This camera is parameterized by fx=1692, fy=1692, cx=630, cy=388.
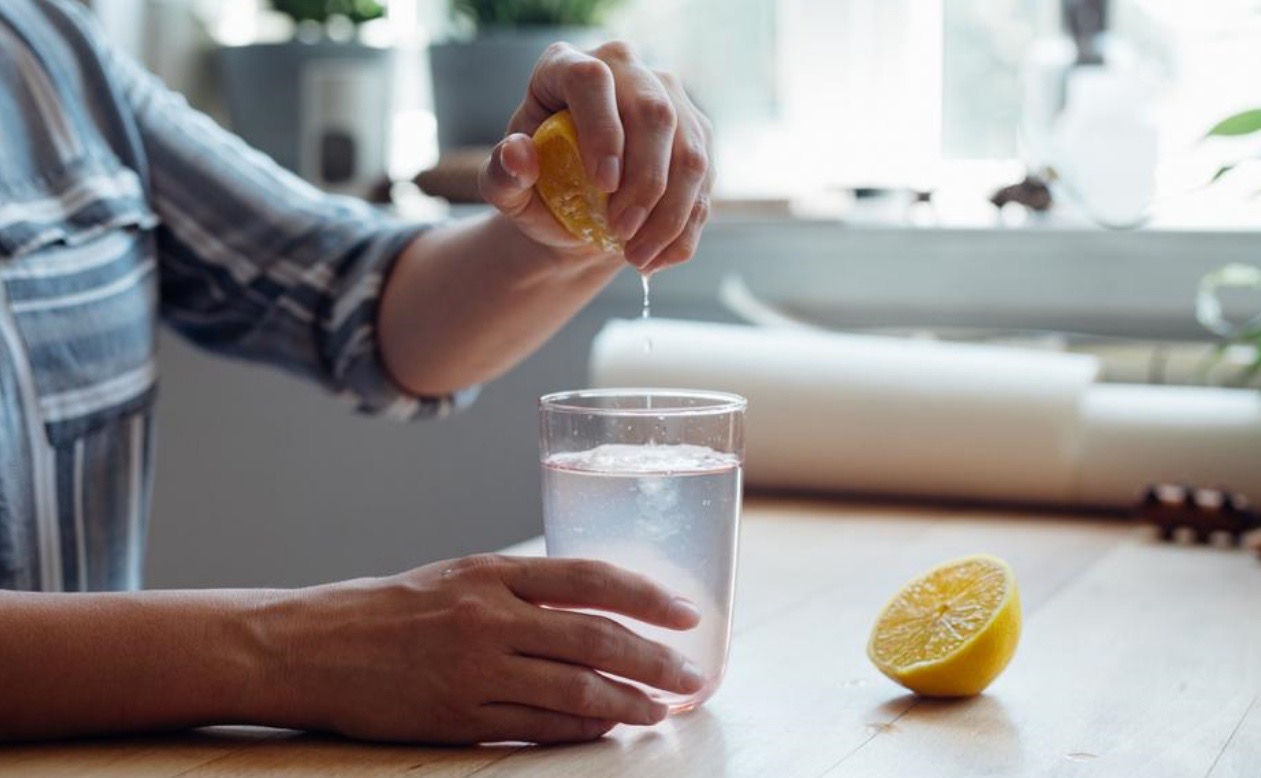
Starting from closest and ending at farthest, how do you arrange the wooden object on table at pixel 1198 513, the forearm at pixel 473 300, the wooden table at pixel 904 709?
the wooden table at pixel 904 709 < the forearm at pixel 473 300 < the wooden object on table at pixel 1198 513

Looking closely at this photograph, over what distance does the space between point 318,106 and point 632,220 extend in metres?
1.50

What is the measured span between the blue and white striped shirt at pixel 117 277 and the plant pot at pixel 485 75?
788mm

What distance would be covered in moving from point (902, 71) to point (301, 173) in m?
0.84

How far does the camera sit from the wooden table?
2.63 ft

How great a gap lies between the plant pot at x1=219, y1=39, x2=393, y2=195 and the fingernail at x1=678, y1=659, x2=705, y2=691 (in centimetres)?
160

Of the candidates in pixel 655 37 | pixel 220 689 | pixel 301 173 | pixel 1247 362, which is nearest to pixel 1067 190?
pixel 1247 362

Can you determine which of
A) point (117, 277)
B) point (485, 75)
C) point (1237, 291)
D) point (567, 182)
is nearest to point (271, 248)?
point (117, 277)

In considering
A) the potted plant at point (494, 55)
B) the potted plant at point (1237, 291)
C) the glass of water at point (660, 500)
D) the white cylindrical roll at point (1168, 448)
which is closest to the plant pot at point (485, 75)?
the potted plant at point (494, 55)

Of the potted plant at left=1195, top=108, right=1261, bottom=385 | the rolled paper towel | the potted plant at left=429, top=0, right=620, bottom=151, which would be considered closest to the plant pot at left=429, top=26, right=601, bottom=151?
the potted plant at left=429, top=0, right=620, bottom=151

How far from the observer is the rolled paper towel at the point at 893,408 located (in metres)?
1.50

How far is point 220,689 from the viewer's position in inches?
32.8

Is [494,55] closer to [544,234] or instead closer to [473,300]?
[473,300]

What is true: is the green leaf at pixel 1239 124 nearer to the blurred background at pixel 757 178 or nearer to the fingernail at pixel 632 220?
the blurred background at pixel 757 178

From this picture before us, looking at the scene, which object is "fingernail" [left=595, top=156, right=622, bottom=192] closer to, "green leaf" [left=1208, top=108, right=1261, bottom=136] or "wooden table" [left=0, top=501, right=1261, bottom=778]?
"wooden table" [left=0, top=501, right=1261, bottom=778]
